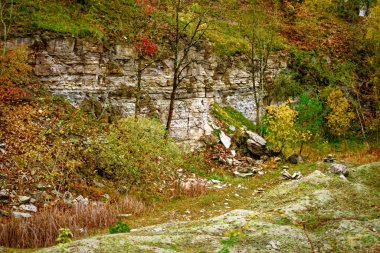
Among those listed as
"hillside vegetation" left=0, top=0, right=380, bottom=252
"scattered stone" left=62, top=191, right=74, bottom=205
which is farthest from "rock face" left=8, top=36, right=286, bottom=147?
"scattered stone" left=62, top=191, right=74, bottom=205

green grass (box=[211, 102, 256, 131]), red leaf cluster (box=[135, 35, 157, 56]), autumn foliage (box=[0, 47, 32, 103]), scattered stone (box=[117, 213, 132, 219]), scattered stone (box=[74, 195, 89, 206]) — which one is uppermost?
red leaf cluster (box=[135, 35, 157, 56])

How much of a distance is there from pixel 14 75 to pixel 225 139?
1444 centimetres

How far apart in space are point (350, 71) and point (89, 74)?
88.0 feet

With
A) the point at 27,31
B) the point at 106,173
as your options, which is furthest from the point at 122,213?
the point at 27,31

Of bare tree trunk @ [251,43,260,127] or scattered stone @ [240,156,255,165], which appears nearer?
scattered stone @ [240,156,255,165]

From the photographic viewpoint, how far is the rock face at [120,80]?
2234 centimetres

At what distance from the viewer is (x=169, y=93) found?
2570 centimetres

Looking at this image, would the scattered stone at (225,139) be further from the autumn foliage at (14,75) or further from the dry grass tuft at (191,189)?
the autumn foliage at (14,75)

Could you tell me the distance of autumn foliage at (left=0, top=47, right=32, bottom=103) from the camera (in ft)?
63.2

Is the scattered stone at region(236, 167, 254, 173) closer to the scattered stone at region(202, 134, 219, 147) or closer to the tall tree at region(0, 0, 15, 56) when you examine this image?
the scattered stone at region(202, 134, 219, 147)

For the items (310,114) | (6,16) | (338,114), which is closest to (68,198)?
(6,16)

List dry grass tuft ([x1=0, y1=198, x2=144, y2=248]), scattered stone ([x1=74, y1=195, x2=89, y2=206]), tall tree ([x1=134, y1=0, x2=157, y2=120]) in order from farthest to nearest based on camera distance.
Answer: tall tree ([x1=134, y1=0, x2=157, y2=120]) → scattered stone ([x1=74, y1=195, x2=89, y2=206]) → dry grass tuft ([x1=0, y1=198, x2=144, y2=248])

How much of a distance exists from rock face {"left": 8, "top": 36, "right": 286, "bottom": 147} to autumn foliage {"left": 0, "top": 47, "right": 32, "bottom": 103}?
1.26 meters

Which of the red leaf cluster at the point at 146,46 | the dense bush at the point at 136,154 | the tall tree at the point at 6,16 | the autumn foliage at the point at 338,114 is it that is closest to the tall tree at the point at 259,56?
the autumn foliage at the point at 338,114
